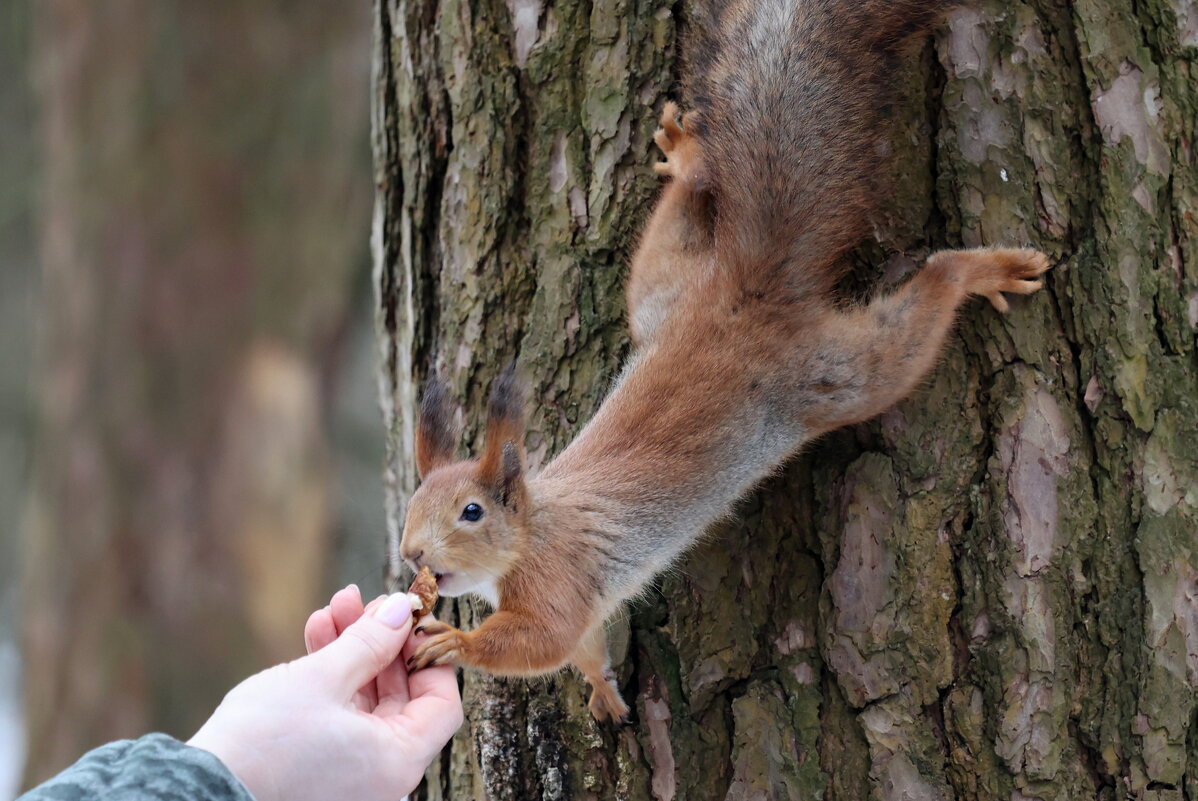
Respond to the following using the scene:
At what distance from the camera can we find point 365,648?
1324mm

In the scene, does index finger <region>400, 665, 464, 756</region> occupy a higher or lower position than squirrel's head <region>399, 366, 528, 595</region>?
lower

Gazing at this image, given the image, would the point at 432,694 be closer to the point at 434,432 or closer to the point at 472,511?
the point at 472,511

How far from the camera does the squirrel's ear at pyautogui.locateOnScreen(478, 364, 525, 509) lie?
1.47m

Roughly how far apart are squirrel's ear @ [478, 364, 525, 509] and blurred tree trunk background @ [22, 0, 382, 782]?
2.81 meters

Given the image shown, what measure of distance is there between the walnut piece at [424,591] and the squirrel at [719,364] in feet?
0.06

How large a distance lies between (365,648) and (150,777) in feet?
0.97

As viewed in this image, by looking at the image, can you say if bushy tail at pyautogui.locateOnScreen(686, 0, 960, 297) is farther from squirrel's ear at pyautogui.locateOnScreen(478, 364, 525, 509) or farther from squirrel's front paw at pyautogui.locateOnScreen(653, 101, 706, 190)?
squirrel's ear at pyautogui.locateOnScreen(478, 364, 525, 509)

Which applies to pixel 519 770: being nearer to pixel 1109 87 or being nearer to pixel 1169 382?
pixel 1169 382

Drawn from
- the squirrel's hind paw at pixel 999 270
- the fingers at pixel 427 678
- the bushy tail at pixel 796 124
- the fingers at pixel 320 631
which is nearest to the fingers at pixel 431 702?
the fingers at pixel 427 678

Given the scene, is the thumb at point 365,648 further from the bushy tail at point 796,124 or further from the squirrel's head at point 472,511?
the bushy tail at point 796,124

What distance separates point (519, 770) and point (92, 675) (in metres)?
2.96

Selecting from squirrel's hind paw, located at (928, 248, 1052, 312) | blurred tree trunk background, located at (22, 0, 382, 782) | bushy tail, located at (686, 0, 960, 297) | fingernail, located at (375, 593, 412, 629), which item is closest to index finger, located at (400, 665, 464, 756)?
Result: fingernail, located at (375, 593, 412, 629)

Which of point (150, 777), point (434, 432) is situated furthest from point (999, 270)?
point (150, 777)

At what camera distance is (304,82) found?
423cm
